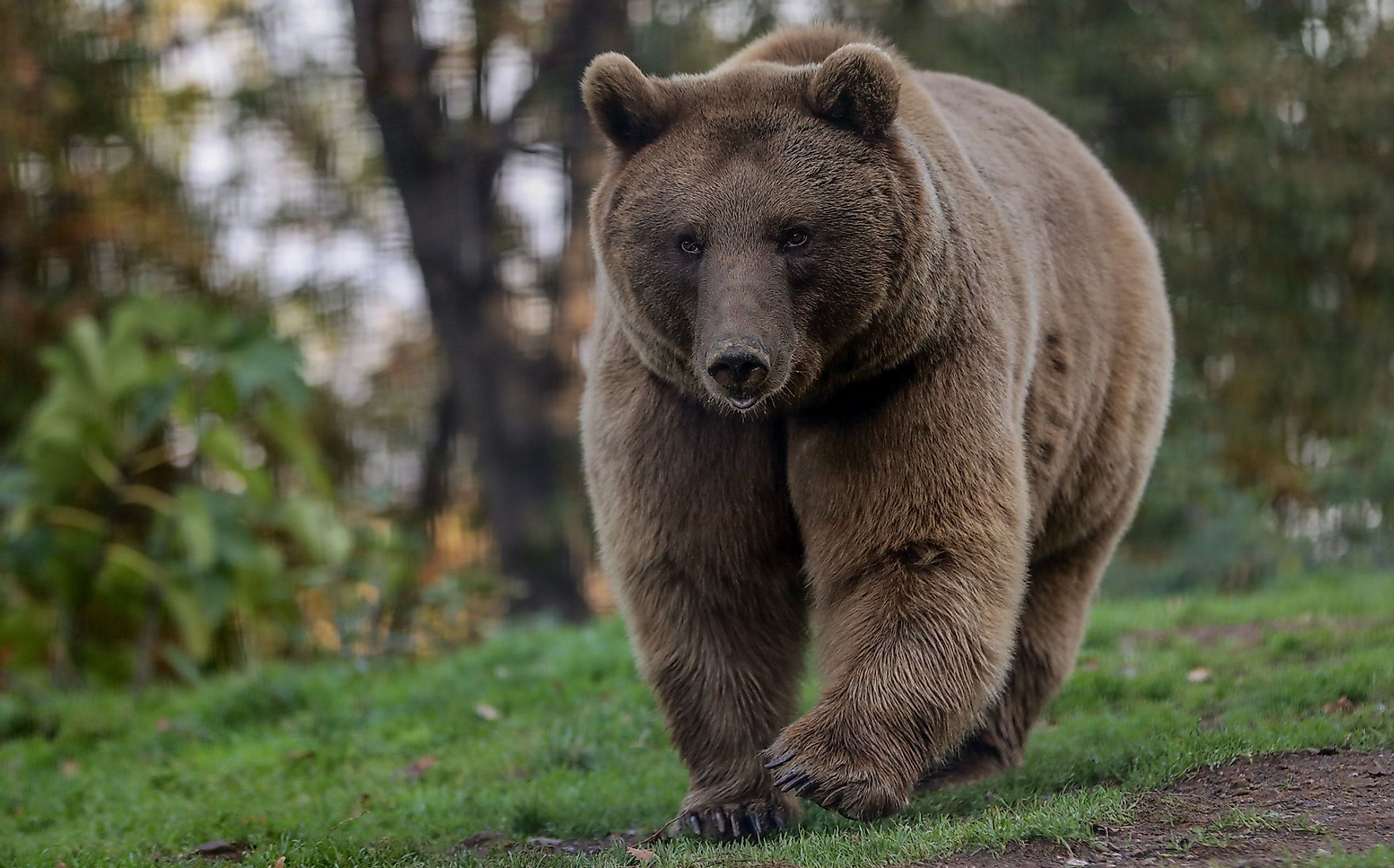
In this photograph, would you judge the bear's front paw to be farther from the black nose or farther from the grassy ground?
the black nose

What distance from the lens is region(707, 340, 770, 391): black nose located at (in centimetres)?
A: 396

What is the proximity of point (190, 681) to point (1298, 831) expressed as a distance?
7050 millimetres

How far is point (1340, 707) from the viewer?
5.50 metres

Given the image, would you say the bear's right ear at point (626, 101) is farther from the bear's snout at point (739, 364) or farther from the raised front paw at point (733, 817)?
the raised front paw at point (733, 817)

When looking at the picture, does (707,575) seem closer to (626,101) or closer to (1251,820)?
(626,101)

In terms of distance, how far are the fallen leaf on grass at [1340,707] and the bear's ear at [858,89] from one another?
9.17ft

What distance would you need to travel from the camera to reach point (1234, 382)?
500 inches

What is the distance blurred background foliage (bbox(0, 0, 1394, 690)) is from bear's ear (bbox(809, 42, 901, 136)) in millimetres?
5142

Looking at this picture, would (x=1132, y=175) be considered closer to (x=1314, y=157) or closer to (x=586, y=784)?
(x=1314, y=157)

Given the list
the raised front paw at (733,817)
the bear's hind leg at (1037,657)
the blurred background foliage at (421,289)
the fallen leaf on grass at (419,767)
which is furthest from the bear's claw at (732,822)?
the blurred background foliage at (421,289)

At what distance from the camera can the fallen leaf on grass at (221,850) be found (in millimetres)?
5098

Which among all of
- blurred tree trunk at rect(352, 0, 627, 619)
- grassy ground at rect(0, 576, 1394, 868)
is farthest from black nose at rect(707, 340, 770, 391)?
blurred tree trunk at rect(352, 0, 627, 619)

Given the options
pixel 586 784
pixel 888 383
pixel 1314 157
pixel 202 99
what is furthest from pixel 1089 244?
pixel 202 99

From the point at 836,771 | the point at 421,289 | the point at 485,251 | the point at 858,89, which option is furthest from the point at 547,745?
the point at 421,289
